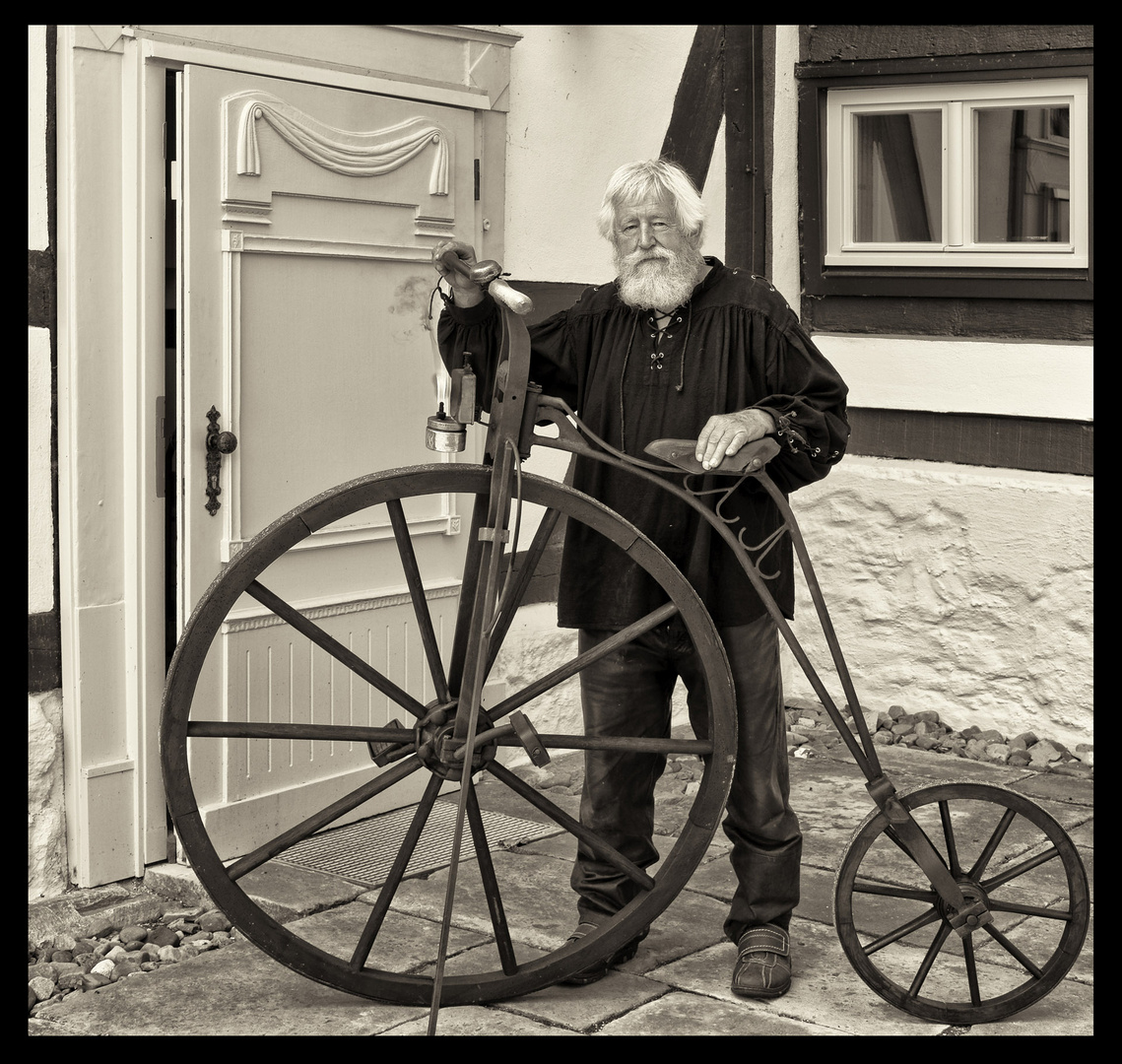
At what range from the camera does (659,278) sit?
3.17 m

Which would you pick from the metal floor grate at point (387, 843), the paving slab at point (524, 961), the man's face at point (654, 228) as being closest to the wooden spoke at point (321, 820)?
the paving slab at point (524, 961)

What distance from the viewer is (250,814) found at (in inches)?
163

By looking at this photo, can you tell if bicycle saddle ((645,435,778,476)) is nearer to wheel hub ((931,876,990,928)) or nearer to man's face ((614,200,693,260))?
man's face ((614,200,693,260))

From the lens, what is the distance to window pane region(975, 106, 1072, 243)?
5.23m

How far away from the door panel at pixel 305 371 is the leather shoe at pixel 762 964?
1.50 meters

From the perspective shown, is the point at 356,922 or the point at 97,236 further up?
the point at 97,236

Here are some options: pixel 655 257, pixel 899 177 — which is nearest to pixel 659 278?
pixel 655 257

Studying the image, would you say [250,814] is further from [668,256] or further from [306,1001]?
[668,256]

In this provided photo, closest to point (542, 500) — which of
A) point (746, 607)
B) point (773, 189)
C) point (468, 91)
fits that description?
point (746, 607)

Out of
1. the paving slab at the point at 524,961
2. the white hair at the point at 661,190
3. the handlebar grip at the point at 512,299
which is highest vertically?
the white hair at the point at 661,190

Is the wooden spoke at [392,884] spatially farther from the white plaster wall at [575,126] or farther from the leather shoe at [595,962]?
the white plaster wall at [575,126]

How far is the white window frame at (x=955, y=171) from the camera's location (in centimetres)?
516

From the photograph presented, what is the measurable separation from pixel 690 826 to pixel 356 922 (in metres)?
1.06

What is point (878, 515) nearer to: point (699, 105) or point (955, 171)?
point (955, 171)
